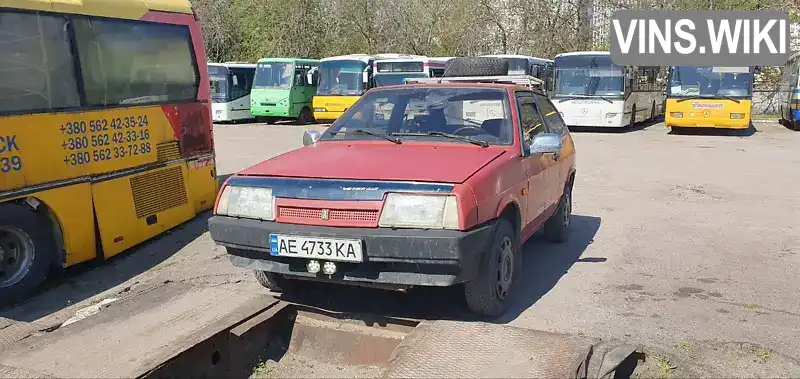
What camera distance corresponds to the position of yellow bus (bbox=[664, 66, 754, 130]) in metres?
20.6

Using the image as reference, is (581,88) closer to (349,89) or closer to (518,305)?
(349,89)

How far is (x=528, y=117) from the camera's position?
6.00m

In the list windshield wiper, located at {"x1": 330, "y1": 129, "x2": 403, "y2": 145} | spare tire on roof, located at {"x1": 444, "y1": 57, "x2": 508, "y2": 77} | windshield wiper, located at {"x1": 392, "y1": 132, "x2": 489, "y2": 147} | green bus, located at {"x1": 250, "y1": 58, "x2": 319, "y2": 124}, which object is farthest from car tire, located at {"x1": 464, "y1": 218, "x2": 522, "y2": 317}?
green bus, located at {"x1": 250, "y1": 58, "x2": 319, "y2": 124}

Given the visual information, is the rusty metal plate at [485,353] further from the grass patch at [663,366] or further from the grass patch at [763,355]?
the grass patch at [763,355]

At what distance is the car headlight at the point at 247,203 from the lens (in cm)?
459

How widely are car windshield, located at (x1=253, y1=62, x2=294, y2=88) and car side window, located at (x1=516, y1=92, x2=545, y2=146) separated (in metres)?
21.8

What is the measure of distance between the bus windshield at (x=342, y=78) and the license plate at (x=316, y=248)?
21520mm

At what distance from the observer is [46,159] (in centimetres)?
609

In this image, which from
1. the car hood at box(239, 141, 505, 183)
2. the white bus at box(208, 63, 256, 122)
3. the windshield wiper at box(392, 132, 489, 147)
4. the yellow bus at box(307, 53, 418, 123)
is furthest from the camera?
the white bus at box(208, 63, 256, 122)

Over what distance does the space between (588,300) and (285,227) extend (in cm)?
266

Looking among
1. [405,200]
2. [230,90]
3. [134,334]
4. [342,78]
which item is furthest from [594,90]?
[134,334]

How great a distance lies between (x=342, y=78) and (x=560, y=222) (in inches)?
766

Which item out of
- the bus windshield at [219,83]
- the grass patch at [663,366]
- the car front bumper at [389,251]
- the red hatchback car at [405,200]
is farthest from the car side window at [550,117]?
the bus windshield at [219,83]

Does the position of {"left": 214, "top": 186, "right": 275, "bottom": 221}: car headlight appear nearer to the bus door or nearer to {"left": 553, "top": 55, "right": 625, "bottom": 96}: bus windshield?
{"left": 553, "top": 55, "right": 625, "bottom": 96}: bus windshield
